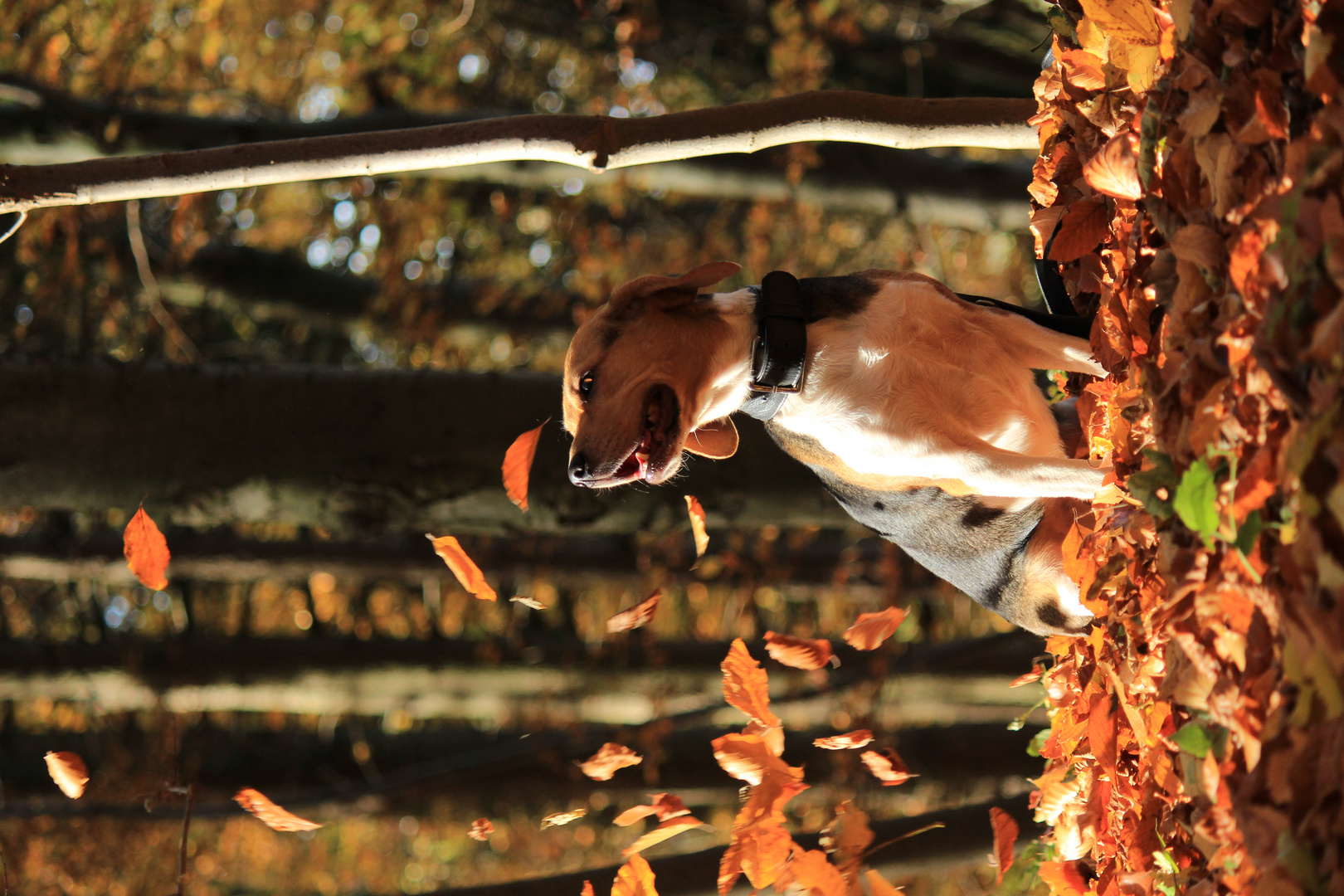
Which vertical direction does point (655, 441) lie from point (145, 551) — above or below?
above

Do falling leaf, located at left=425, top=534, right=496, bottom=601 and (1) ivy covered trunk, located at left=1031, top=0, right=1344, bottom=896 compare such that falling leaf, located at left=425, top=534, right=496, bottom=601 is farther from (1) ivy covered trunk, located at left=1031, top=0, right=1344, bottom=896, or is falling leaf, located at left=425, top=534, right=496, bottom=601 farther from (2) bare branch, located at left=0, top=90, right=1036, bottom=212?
(1) ivy covered trunk, located at left=1031, top=0, right=1344, bottom=896

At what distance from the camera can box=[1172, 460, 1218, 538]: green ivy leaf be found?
140 centimetres

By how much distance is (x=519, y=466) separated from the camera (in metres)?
3.69

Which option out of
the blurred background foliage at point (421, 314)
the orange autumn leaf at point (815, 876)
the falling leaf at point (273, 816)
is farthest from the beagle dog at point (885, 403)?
the blurred background foliage at point (421, 314)

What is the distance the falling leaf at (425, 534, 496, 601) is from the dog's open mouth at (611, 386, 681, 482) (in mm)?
644

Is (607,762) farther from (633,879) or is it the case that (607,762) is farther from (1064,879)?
(1064,879)

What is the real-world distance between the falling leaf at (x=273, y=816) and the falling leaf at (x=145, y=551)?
96cm

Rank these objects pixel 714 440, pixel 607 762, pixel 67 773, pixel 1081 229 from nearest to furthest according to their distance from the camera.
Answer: pixel 1081 229
pixel 67 773
pixel 714 440
pixel 607 762

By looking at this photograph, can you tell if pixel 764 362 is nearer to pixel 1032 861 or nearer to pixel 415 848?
pixel 1032 861

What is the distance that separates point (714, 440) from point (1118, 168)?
173 centimetres

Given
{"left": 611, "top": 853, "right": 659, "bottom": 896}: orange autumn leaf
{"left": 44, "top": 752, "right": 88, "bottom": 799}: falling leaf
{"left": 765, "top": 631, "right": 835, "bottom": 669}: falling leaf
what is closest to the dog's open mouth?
{"left": 765, "top": 631, "right": 835, "bottom": 669}: falling leaf

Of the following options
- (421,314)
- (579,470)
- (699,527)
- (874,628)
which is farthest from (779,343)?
(421,314)

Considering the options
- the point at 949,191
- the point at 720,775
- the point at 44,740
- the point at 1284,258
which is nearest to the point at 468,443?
the point at 1284,258

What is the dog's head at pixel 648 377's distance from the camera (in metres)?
2.87
